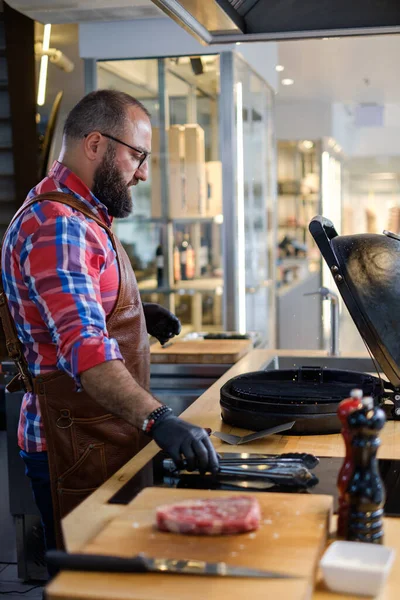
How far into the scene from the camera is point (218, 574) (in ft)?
3.59

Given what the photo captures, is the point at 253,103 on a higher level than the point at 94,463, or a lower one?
higher

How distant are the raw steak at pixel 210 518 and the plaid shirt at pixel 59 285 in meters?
0.52

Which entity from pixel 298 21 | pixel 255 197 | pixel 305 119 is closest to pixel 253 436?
pixel 298 21

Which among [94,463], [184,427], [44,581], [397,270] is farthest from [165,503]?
[44,581]

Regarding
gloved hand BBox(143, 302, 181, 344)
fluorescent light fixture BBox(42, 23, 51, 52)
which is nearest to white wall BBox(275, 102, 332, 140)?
fluorescent light fixture BBox(42, 23, 51, 52)

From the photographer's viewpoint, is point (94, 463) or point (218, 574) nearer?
point (218, 574)

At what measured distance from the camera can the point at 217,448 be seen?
1.83m

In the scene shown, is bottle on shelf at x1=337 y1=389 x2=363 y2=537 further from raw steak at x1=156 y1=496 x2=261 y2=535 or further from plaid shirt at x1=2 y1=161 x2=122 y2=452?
plaid shirt at x1=2 y1=161 x2=122 y2=452

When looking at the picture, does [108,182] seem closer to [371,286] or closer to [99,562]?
[371,286]

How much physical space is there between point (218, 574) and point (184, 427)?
476 mm

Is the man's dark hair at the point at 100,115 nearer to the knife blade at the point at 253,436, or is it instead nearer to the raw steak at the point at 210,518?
the knife blade at the point at 253,436

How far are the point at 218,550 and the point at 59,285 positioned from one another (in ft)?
2.66

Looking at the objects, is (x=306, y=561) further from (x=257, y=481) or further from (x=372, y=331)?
(x=372, y=331)

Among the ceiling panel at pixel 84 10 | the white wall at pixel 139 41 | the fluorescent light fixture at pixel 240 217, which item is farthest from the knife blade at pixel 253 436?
the white wall at pixel 139 41
